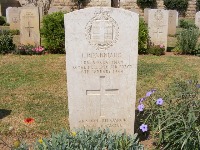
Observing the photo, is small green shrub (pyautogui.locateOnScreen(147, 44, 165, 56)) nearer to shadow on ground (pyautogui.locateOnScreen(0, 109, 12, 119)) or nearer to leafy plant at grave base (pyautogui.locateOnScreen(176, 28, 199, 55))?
leafy plant at grave base (pyautogui.locateOnScreen(176, 28, 199, 55))

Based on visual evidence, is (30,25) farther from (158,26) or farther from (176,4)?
(176,4)

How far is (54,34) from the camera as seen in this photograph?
10.4 meters

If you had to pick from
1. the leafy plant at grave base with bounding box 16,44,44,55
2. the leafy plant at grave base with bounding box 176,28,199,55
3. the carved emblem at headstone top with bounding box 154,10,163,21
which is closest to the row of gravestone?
the leafy plant at grave base with bounding box 16,44,44,55

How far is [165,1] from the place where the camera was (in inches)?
1027

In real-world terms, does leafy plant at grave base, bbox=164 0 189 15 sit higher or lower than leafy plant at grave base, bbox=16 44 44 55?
higher

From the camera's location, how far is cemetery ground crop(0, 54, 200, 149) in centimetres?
477

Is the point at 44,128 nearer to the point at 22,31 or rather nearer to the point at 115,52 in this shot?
the point at 115,52

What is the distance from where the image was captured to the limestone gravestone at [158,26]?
10.3m

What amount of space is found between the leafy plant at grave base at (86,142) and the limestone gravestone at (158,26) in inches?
300

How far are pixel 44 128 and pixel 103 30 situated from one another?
6.11 feet

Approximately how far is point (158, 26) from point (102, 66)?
275 inches

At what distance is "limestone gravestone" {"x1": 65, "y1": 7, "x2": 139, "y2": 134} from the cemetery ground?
2.83 feet

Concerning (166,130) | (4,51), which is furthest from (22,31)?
(166,130)

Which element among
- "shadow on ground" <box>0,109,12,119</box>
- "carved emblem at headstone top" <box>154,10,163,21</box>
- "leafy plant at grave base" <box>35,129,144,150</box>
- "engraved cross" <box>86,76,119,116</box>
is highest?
"carved emblem at headstone top" <box>154,10,163,21</box>
